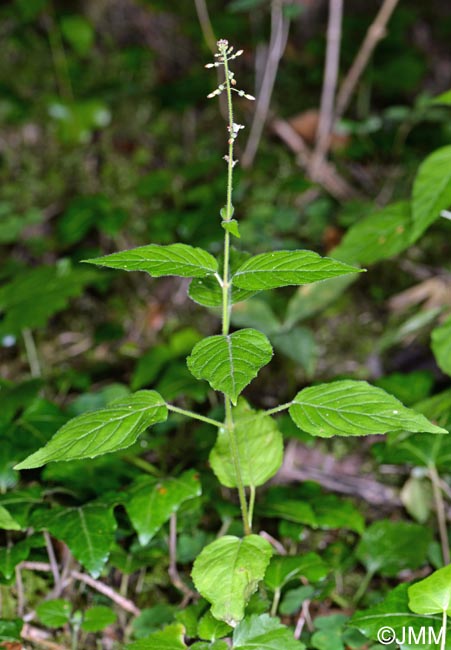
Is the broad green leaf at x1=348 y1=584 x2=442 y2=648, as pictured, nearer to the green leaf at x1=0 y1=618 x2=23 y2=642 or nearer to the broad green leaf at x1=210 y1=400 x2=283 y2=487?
the broad green leaf at x1=210 y1=400 x2=283 y2=487

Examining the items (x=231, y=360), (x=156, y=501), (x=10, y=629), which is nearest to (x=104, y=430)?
(x=231, y=360)

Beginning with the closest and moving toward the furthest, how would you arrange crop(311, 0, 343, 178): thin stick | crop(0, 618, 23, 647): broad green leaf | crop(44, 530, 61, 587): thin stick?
crop(0, 618, 23, 647): broad green leaf < crop(44, 530, 61, 587): thin stick < crop(311, 0, 343, 178): thin stick

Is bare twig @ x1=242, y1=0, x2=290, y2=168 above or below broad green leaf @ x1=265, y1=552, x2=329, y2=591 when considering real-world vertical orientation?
above

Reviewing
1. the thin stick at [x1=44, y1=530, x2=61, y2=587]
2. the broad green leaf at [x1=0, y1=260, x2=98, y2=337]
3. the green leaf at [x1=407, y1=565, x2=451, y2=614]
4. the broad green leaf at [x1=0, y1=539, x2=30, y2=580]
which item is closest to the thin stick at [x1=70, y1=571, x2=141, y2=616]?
the thin stick at [x1=44, y1=530, x2=61, y2=587]

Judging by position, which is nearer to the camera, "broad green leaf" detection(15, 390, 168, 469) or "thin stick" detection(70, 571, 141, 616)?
"broad green leaf" detection(15, 390, 168, 469)

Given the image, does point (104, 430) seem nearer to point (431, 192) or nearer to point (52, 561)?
point (52, 561)

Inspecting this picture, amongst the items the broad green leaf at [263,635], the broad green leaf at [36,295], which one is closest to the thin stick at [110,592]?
the broad green leaf at [263,635]

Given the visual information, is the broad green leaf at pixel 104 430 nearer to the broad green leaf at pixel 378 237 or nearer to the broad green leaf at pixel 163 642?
the broad green leaf at pixel 163 642

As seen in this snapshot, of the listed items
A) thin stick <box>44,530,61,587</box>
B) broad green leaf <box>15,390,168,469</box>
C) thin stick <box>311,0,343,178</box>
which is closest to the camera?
broad green leaf <box>15,390,168,469</box>
